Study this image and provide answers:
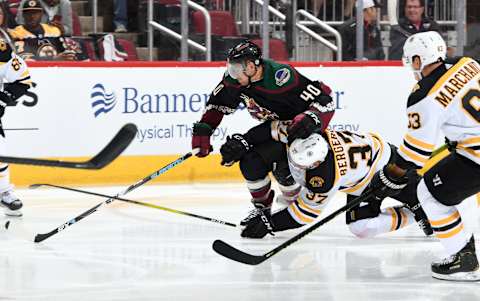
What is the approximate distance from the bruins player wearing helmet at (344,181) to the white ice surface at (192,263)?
0.42ft

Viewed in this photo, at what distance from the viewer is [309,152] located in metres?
4.96

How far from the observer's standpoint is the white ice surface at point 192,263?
4277mm

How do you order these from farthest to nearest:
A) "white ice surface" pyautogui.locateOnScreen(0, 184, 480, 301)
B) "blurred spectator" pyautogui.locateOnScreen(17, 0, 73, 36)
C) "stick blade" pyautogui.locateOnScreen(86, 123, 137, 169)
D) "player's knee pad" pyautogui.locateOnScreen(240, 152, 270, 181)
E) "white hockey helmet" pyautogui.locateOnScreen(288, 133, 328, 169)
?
"blurred spectator" pyautogui.locateOnScreen(17, 0, 73, 36) → "player's knee pad" pyautogui.locateOnScreen(240, 152, 270, 181) → "white hockey helmet" pyautogui.locateOnScreen(288, 133, 328, 169) → "white ice surface" pyautogui.locateOnScreen(0, 184, 480, 301) → "stick blade" pyautogui.locateOnScreen(86, 123, 137, 169)

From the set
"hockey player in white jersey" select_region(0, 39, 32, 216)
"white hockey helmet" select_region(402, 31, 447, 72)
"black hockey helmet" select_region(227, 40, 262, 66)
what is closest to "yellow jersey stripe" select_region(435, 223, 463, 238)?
"white hockey helmet" select_region(402, 31, 447, 72)

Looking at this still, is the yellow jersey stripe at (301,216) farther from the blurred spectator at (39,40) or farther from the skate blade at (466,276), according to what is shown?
the blurred spectator at (39,40)

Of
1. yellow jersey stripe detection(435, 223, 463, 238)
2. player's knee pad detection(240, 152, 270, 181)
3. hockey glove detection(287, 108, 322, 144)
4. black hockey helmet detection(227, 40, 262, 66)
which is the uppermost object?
black hockey helmet detection(227, 40, 262, 66)

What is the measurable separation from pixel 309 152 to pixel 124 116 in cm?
300

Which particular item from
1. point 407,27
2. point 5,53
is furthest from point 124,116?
point 407,27

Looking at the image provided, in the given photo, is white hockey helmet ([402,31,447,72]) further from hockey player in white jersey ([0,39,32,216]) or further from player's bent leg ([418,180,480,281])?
hockey player in white jersey ([0,39,32,216])

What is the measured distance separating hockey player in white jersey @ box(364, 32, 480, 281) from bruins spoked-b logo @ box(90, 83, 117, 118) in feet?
11.7

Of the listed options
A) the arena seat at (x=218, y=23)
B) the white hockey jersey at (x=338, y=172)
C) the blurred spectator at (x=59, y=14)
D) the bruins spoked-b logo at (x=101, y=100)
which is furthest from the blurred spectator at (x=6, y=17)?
the white hockey jersey at (x=338, y=172)

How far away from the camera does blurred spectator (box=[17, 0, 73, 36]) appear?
7895 millimetres

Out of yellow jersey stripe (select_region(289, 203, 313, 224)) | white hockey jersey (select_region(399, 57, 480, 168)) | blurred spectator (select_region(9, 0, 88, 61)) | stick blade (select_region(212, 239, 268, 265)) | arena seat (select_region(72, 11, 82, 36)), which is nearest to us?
white hockey jersey (select_region(399, 57, 480, 168))

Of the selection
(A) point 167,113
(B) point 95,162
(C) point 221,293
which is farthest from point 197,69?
(B) point 95,162
